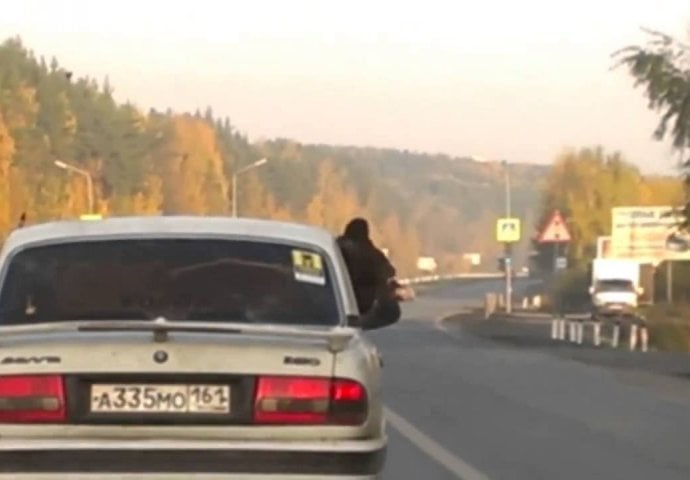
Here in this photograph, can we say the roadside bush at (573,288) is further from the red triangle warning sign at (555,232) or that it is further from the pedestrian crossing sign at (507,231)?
the red triangle warning sign at (555,232)

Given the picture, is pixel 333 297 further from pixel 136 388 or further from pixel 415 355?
pixel 415 355

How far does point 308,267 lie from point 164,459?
1746 millimetres

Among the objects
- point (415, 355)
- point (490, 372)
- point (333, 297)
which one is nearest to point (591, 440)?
point (333, 297)

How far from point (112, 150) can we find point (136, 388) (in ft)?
382

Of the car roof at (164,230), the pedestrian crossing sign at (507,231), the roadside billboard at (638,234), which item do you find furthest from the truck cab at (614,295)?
the car roof at (164,230)

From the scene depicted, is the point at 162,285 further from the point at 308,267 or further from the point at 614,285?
the point at 614,285

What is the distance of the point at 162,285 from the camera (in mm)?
9898

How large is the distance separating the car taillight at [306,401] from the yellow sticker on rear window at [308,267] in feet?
3.98

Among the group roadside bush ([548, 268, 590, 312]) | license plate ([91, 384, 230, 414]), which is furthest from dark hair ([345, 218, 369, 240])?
roadside bush ([548, 268, 590, 312])

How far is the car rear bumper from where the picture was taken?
28.2 ft

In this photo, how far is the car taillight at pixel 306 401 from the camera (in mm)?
8805

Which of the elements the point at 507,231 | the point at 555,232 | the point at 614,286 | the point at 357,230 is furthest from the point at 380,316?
the point at 507,231

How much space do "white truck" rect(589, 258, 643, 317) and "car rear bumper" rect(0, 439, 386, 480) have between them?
5876 centimetres

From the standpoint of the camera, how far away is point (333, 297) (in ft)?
32.9
